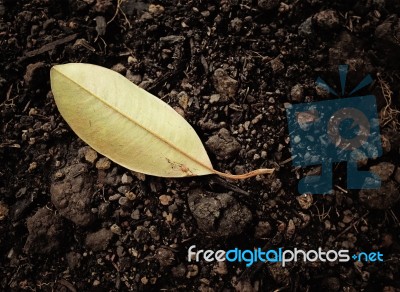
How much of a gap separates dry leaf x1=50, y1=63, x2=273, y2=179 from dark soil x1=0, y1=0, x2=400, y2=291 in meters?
0.06

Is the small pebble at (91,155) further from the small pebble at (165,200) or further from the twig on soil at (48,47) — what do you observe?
the twig on soil at (48,47)

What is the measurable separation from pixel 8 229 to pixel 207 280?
26.8 inches

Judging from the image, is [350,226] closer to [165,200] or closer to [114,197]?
[165,200]

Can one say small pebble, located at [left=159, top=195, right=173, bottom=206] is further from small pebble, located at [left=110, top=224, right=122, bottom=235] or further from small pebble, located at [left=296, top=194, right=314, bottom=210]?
small pebble, located at [left=296, top=194, right=314, bottom=210]

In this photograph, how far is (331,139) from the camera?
124cm

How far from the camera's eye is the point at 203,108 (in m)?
1.26

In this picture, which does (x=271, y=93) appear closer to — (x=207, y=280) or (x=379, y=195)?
(x=379, y=195)

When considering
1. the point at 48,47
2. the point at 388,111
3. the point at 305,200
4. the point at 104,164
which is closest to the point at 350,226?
the point at 305,200

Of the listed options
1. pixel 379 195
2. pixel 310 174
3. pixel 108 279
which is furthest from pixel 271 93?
pixel 108 279

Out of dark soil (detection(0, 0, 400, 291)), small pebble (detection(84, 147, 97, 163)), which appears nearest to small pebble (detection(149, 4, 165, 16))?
dark soil (detection(0, 0, 400, 291))

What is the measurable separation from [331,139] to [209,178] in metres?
0.41

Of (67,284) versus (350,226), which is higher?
(350,226)

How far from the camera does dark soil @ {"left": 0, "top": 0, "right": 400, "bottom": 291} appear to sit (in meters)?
1.21

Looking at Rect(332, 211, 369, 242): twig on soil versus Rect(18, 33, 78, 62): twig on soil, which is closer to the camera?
Rect(332, 211, 369, 242): twig on soil
